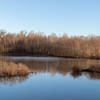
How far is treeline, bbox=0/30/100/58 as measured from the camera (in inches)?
2274

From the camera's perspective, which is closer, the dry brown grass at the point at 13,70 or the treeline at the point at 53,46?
the dry brown grass at the point at 13,70

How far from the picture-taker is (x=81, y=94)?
11391 millimetres

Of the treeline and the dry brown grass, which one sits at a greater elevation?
the treeline

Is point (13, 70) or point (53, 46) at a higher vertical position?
point (53, 46)

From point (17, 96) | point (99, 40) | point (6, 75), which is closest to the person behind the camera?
point (17, 96)

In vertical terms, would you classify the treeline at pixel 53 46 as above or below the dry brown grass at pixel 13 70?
above

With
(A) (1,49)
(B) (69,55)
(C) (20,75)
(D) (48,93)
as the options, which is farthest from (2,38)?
(D) (48,93)

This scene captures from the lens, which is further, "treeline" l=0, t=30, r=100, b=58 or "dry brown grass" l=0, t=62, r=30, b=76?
"treeline" l=0, t=30, r=100, b=58

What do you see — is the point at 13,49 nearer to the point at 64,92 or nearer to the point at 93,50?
the point at 93,50

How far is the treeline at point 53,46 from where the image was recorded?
2274 inches

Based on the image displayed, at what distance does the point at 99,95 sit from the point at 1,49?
6210 cm

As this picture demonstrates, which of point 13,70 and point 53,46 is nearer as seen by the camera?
point 13,70

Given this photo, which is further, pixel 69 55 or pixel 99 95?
pixel 69 55

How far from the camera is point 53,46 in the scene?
65.2 metres
